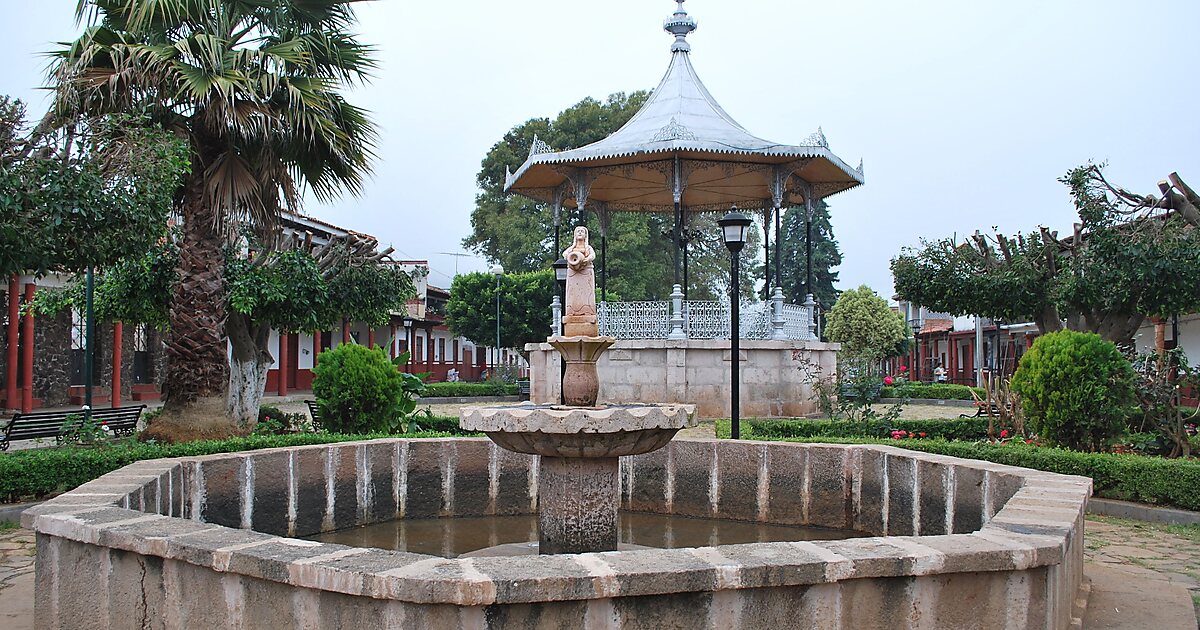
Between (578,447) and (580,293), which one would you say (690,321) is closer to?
(580,293)

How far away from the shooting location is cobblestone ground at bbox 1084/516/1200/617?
5957 mm

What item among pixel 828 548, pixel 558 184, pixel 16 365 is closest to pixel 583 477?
pixel 828 548

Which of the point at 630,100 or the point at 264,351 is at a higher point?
the point at 630,100

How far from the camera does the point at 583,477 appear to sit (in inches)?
231

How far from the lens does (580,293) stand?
20.7 feet

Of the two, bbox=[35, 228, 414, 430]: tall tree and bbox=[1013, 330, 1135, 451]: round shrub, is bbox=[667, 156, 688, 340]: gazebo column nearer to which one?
bbox=[35, 228, 414, 430]: tall tree

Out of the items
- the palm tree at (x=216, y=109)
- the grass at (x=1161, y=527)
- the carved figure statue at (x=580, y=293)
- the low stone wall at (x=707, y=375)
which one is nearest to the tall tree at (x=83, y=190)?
the palm tree at (x=216, y=109)

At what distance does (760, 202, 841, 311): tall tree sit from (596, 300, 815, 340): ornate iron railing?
105 feet

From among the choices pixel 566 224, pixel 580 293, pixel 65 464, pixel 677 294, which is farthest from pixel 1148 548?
pixel 566 224

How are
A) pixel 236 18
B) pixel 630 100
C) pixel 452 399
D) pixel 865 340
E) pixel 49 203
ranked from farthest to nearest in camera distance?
pixel 630 100
pixel 865 340
pixel 452 399
pixel 236 18
pixel 49 203

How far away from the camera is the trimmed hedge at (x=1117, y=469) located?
7.88 metres

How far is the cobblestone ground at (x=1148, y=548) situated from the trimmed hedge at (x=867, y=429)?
415 centimetres

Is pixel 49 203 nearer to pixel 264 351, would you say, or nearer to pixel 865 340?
pixel 264 351

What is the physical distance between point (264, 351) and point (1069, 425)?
38.7ft
